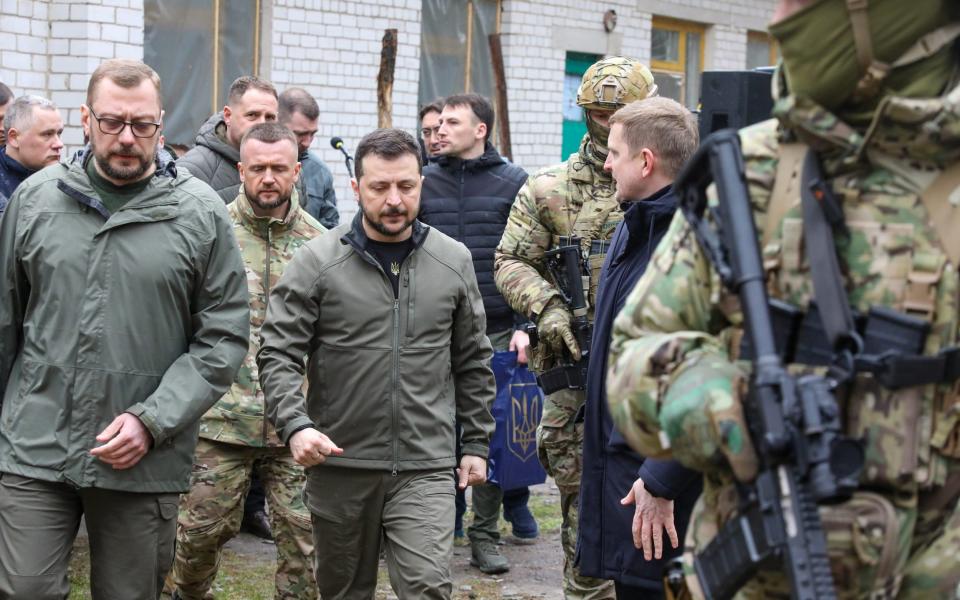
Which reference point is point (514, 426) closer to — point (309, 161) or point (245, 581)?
point (245, 581)

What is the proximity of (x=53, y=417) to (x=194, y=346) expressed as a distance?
524 millimetres

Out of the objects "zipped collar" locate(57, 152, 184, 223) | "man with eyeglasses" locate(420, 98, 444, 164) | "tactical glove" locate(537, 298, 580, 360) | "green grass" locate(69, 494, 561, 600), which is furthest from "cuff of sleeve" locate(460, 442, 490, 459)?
"man with eyeglasses" locate(420, 98, 444, 164)

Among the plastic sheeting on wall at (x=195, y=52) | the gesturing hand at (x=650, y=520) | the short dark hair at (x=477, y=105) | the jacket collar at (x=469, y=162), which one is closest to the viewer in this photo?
the gesturing hand at (x=650, y=520)

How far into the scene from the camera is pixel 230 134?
7.27 m

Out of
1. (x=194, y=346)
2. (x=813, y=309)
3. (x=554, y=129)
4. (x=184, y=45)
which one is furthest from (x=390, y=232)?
(x=554, y=129)

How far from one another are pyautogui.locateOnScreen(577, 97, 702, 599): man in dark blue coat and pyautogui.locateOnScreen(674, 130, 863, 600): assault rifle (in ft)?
4.93

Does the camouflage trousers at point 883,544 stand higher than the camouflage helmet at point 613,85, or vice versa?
the camouflage helmet at point 613,85

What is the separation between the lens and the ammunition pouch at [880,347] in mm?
2598

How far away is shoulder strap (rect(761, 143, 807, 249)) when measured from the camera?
276 cm

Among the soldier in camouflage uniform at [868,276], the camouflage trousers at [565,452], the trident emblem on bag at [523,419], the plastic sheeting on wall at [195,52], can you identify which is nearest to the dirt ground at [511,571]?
the trident emblem on bag at [523,419]

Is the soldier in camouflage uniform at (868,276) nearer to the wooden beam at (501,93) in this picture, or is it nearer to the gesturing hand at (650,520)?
the gesturing hand at (650,520)

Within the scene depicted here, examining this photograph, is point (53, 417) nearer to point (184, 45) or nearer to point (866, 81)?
point (866, 81)

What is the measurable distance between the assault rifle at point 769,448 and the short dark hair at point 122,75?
248 centimetres

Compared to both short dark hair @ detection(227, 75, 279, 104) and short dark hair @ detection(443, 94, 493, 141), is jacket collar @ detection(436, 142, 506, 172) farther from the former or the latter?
short dark hair @ detection(227, 75, 279, 104)
